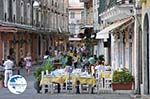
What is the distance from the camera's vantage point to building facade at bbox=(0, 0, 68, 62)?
53.0 m

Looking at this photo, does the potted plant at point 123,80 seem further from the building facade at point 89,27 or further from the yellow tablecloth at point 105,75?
the building facade at point 89,27

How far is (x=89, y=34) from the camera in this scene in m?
60.0

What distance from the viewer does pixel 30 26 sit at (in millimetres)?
65562

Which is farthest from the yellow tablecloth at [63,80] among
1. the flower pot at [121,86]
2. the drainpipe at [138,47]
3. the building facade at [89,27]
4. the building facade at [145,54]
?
the building facade at [89,27]

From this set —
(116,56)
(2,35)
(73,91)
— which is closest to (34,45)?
(2,35)

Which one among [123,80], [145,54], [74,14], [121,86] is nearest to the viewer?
[145,54]

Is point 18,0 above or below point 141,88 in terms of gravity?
above

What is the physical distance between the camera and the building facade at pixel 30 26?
174ft

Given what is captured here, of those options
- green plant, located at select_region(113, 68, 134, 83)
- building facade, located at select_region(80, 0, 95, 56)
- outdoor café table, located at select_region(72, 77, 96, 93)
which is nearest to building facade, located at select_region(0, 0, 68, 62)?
building facade, located at select_region(80, 0, 95, 56)

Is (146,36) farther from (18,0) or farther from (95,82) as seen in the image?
(18,0)

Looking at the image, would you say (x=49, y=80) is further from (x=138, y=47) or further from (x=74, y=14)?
(x=74, y=14)

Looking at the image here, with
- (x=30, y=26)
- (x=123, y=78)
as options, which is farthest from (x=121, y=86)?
(x=30, y=26)

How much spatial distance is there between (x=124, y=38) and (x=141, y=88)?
29.8 feet

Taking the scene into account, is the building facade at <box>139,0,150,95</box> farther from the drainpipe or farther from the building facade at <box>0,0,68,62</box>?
the building facade at <box>0,0,68,62</box>
